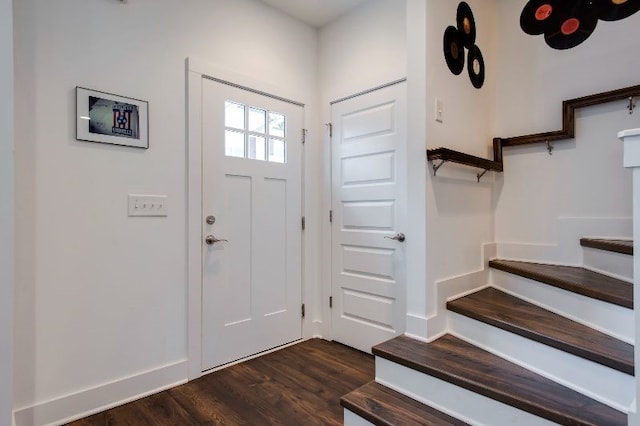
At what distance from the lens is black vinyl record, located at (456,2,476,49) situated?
2080 mm

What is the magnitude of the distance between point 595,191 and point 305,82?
213 cm

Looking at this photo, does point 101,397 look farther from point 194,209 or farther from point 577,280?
point 577,280

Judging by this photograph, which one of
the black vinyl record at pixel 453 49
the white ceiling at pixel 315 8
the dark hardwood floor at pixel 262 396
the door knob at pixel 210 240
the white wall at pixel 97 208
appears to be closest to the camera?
the white wall at pixel 97 208

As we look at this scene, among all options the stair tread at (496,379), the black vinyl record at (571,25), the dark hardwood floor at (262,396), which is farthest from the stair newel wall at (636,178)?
the black vinyl record at (571,25)

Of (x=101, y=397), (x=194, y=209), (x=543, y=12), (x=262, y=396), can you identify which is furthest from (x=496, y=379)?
(x=543, y=12)

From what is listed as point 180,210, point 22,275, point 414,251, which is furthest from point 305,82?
point 22,275

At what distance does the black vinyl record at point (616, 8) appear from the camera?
72.8 inches

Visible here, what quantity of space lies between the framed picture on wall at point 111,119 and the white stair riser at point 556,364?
2077 millimetres

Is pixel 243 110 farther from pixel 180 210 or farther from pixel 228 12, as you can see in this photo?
pixel 180 210

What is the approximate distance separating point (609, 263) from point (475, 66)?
1.40m

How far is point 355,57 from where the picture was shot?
2613 mm

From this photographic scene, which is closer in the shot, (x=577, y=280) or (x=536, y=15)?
(x=577, y=280)

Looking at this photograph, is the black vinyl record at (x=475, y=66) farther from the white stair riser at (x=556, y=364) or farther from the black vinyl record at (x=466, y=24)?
the white stair riser at (x=556, y=364)

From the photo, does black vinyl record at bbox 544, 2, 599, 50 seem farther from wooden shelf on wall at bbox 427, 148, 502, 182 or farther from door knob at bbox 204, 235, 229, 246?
door knob at bbox 204, 235, 229, 246
